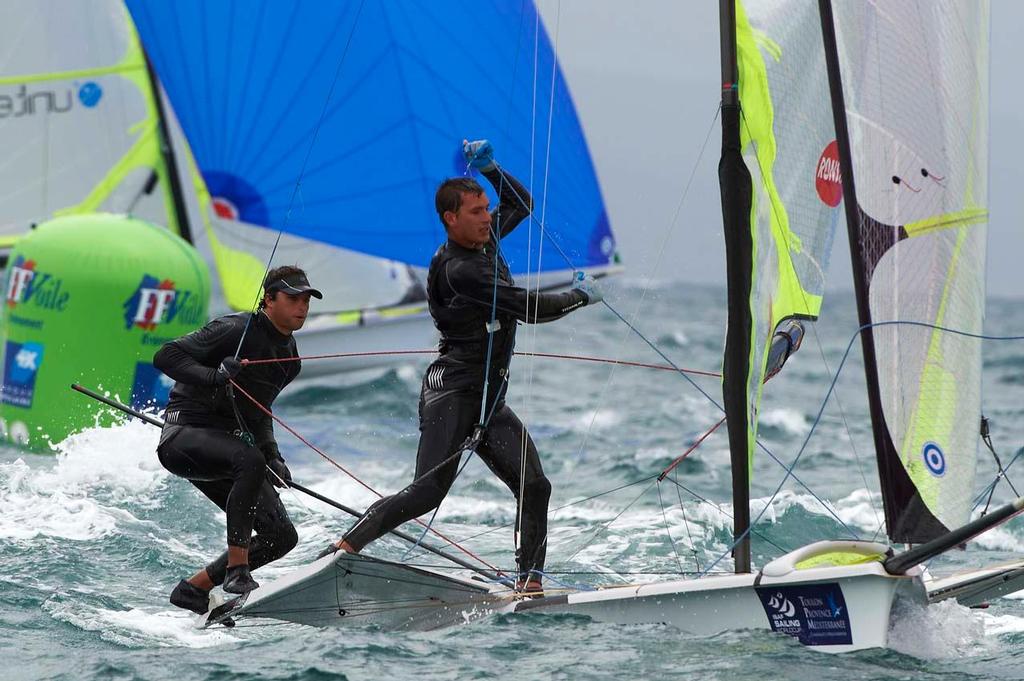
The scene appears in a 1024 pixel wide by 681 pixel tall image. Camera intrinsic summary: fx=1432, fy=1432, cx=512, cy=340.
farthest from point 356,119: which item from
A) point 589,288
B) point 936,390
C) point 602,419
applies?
point 936,390

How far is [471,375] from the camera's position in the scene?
14.8 ft

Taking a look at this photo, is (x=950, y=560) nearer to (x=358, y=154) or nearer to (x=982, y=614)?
(x=982, y=614)

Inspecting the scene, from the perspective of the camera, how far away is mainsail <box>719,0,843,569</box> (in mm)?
4137

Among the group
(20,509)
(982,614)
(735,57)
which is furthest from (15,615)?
(982,614)

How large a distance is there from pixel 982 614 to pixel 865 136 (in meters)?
1.65

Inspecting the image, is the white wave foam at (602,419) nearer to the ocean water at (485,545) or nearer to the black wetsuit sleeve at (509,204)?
the ocean water at (485,545)

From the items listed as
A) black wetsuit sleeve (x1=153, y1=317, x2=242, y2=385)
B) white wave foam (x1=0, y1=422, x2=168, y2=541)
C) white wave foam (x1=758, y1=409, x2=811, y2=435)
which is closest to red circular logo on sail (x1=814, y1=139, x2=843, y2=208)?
black wetsuit sleeve (x1=153, y1=317, x2=242, y2=385)

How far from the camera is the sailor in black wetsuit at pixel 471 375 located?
4.38 m

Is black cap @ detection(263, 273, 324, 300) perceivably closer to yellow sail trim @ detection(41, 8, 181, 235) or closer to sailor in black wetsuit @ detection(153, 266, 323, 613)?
sailor in black wetsuit @ detection(153, 266, 323, 613)

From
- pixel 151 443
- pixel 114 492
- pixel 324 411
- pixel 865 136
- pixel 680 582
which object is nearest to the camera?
pixel 680 582

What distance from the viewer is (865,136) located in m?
4.40

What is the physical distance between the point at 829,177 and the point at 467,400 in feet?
4.61

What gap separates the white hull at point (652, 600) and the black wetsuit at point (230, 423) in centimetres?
32

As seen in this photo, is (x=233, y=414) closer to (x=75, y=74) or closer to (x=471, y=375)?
(x=471, y=375)
